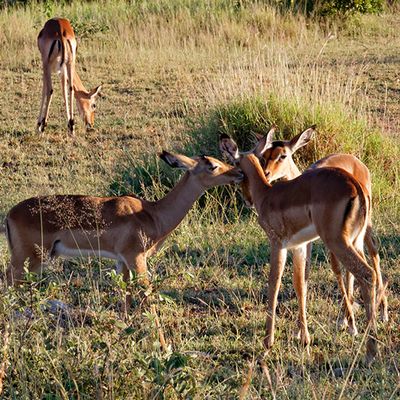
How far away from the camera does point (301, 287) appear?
5230 mm

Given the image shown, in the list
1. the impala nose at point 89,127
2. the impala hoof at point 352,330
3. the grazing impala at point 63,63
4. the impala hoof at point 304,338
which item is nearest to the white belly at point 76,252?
the impala hoof at point 304,338

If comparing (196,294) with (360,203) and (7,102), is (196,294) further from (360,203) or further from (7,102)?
(7,102)

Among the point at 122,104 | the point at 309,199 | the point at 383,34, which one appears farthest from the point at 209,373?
the point at 383,34

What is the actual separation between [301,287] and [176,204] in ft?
3.58

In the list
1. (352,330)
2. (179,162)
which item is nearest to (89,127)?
(179,162)

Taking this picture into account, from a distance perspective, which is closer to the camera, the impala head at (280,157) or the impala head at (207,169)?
the impala head at (207,169)

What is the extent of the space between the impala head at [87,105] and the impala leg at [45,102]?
406 mm

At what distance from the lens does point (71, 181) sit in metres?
8.92

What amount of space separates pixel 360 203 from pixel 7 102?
813cm

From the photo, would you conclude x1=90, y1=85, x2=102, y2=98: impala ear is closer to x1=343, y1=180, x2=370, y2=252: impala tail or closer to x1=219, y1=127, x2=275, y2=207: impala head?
x1=219, y1=127, x2=275, y2=207: impala head

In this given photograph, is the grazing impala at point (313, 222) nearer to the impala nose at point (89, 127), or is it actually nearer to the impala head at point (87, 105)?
the impala nose at point (89, 127)

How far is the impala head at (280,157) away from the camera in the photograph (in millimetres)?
6273

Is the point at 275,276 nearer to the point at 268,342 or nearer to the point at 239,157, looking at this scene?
the point at 268,342

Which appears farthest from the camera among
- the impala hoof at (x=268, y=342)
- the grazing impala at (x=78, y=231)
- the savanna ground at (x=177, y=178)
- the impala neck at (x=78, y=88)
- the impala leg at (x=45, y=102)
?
the impala neck at (x=78, y=88)
